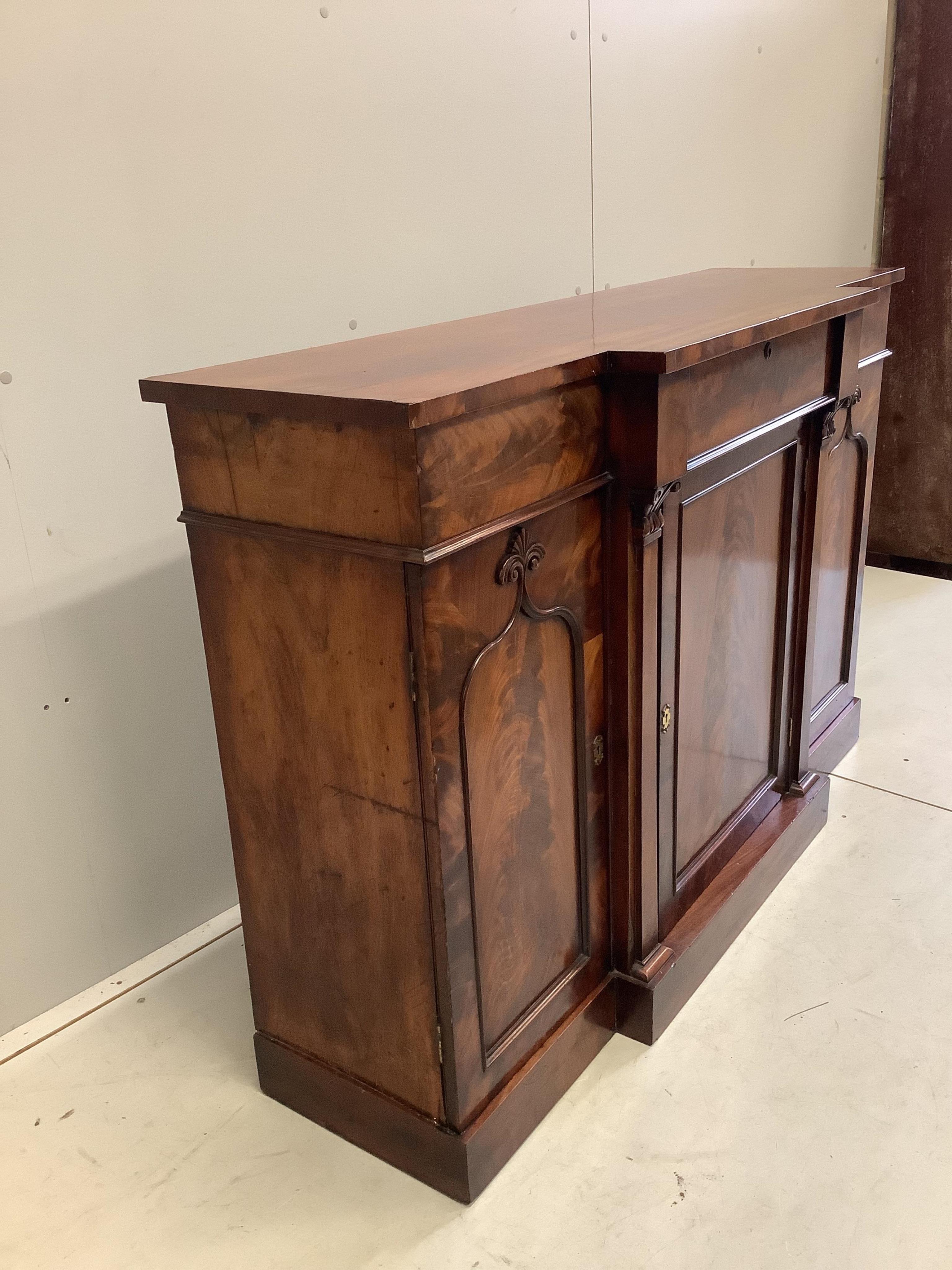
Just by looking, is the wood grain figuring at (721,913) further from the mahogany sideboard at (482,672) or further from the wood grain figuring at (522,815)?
the wood grain figuring at (522,815)

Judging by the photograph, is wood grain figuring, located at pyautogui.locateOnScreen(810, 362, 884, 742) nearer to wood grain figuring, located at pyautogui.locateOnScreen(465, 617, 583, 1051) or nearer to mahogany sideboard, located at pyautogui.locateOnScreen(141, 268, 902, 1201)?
mahogany sideboard, located at pyautogui.locateOnScreen(141, 268, 902, 1201)

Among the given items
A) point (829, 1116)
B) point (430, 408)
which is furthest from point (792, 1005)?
point (430, 408)

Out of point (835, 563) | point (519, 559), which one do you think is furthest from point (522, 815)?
point (835, 563)

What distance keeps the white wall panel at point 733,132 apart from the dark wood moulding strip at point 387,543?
145 centimetres

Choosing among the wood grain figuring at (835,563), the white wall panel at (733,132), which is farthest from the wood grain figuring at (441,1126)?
the white wall panel at (733,132)

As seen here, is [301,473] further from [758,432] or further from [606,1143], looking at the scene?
[606,1143]

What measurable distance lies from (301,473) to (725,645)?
942mm

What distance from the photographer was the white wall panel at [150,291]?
64.7 inches

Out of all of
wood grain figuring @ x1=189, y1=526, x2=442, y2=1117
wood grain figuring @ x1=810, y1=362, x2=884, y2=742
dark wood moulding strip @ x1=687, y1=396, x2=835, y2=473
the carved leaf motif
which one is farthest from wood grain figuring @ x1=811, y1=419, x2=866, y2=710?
wood grain figuring @ x1=189, y1=526, x2=442, y2=1117

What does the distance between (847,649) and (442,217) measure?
1370 mm

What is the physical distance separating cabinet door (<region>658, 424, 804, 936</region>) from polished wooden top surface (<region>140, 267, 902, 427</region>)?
0.23 m

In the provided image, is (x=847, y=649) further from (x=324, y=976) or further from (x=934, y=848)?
(x=324, y=976)

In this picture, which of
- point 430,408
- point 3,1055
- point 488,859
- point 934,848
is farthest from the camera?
point 934,848

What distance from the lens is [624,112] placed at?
2.59 m
